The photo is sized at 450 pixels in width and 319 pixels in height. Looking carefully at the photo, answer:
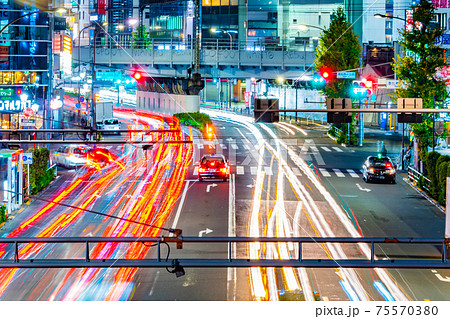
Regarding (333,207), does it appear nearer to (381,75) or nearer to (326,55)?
(326,55)

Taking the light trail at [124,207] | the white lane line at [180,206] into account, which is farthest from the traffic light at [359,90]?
the white lane line at [180,206]

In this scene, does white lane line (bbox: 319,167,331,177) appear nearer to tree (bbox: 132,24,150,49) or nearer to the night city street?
the night city street

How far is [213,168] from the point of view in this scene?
144 feet

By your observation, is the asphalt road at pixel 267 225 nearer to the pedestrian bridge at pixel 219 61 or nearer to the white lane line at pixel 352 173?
the white lane line at pixel 352 173

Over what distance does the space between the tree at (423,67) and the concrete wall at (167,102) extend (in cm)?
3517

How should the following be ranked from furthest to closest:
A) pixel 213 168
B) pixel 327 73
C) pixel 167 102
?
pixel 167 102 < pixel 327 73 < pixel 213 168

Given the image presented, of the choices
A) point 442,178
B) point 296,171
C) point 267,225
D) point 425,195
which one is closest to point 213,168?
point 296,171

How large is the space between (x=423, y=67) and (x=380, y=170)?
686 centimetres

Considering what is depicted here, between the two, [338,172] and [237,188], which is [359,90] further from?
[237,188]

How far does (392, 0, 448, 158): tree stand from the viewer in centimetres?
4341

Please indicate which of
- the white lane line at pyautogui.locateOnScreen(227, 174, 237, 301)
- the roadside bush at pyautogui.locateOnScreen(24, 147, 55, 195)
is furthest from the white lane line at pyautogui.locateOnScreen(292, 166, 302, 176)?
the roadside bush at pyautogui.locateOnScreen(24, 147, 55, 195)

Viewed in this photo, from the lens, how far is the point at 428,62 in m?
43.9

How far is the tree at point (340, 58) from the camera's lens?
218ft

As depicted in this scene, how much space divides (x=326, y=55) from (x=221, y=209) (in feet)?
118
